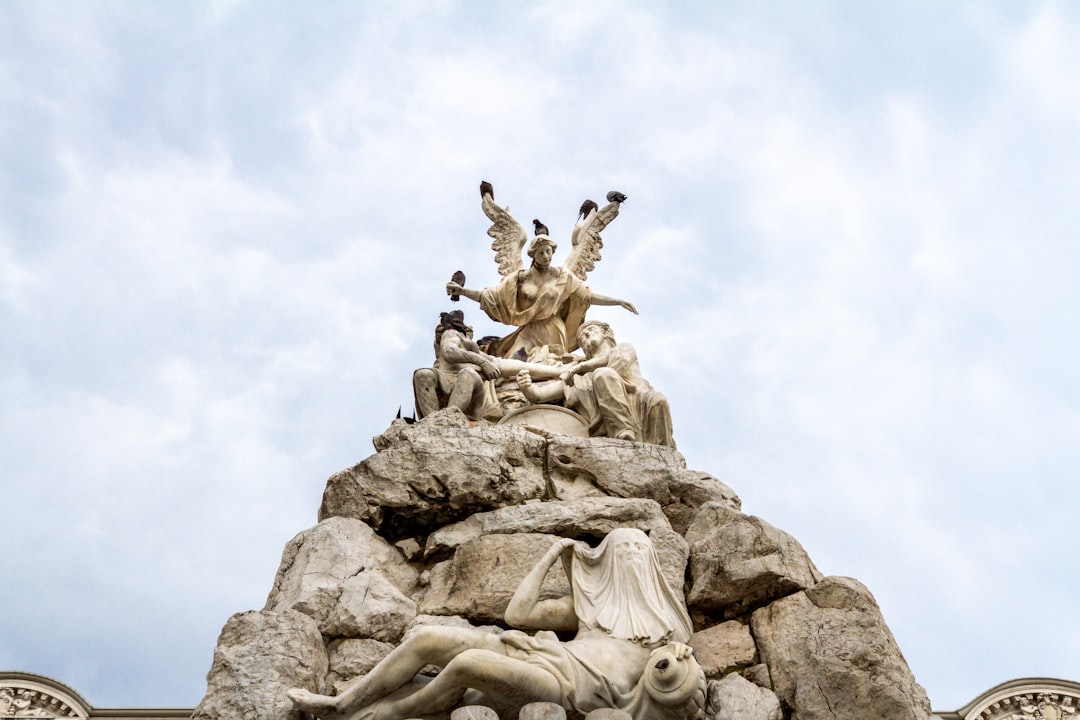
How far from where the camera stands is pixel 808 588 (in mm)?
7469

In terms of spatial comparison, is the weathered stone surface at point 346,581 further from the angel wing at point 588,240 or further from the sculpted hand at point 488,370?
the angel wing at point 588,240

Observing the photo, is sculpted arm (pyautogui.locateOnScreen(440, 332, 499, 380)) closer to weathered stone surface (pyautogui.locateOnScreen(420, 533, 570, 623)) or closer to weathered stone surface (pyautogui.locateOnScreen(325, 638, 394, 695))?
weathered stone surface (pyautogui.locateOnScreen(420, 533, 570, 623))

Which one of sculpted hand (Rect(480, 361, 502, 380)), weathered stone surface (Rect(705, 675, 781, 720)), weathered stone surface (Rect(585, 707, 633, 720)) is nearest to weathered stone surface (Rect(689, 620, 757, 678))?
weathered stone surface (Rect(705, 675, 781, 720))

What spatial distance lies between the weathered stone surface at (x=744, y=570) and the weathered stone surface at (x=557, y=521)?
429 millimetres

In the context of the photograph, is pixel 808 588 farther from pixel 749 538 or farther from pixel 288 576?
pixel 288 576

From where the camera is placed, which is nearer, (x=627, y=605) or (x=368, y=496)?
(x=627, y=605)

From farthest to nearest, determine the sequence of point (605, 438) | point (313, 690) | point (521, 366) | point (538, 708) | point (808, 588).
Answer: point (521, 366)
point (605, 438)
point (808, 588)
point (313, 690)
point (538, 708)

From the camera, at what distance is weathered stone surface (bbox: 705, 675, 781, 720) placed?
6664mm

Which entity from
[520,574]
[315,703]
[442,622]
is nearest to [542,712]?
[315,703]

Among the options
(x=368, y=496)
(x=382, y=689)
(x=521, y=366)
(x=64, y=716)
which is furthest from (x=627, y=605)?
(x=64, y=716)

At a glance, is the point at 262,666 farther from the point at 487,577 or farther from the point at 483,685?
the point at 487,577

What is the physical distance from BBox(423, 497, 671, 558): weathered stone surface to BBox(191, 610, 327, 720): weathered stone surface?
47.7 inches

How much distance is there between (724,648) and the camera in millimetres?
7344

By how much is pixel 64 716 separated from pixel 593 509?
19.5 ft
